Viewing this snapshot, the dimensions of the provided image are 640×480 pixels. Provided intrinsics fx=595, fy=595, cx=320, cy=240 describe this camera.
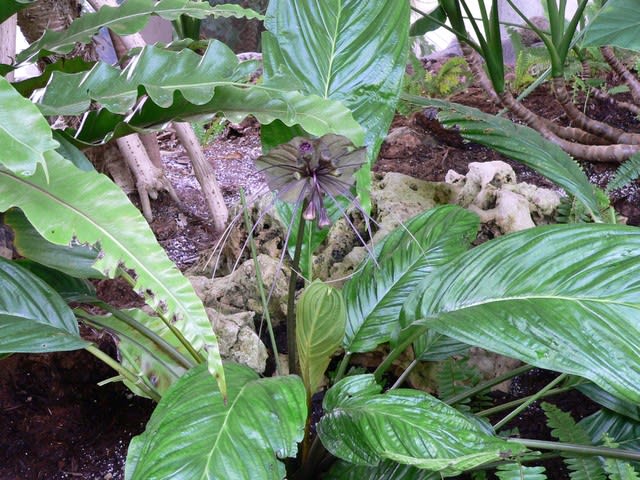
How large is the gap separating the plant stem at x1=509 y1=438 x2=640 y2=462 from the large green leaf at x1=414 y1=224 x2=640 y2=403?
193mm

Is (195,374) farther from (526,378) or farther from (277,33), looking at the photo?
(526,378)

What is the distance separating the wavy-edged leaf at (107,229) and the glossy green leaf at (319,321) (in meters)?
0.22

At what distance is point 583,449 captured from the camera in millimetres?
900

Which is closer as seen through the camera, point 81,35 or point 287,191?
point 287,191

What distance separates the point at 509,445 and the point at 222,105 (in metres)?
0.64

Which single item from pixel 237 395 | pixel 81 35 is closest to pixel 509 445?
pixel 237 395

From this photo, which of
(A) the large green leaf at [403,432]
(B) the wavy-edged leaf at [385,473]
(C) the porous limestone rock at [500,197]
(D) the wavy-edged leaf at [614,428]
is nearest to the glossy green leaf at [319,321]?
(A) the large green leaf at [403,432]

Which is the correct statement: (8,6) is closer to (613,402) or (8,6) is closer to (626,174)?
(613,402)

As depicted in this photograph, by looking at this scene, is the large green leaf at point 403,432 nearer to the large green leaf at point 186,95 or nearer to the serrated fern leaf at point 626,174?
the large green leaf at point 186,95

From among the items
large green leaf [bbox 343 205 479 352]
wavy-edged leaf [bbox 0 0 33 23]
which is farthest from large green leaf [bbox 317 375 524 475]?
wavy-edged leaf [bbox 0 0 33 23]

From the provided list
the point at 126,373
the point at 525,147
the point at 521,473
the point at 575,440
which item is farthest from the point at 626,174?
the point at 126,373

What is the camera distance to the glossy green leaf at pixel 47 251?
3.42ft

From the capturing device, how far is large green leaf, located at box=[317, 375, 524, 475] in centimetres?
74

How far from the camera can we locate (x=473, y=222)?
1.18 meters
